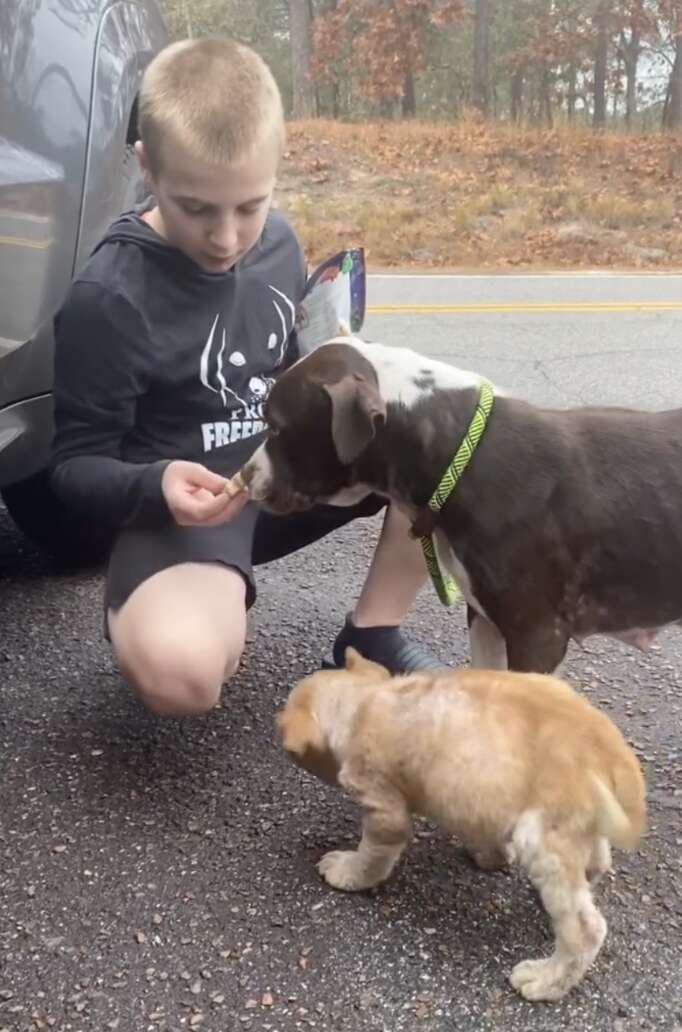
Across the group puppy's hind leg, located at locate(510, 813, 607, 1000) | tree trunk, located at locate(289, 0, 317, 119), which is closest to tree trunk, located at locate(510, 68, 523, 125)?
tree trunk, located at locate(289, 0, 317, 119)

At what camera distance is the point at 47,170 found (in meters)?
2.96

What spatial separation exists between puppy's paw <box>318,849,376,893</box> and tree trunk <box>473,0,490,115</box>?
22960mm

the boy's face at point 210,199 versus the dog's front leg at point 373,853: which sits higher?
the boy's face at point 210,199

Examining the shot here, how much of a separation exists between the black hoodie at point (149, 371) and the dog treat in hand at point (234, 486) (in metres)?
0.16

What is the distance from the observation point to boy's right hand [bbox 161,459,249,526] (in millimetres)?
2652

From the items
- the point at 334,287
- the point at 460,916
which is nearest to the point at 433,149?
the point at 334,287

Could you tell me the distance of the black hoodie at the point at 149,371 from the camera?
2805 millimetres

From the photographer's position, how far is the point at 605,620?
9.26 feet

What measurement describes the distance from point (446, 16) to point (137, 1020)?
24175 mm

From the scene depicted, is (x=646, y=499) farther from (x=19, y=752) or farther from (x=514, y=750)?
(x=19, y=752)

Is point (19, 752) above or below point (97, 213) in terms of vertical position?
below

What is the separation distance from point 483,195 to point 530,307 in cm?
732

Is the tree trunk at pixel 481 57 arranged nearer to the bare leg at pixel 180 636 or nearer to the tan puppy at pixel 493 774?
the bare leg at pixel 180 636

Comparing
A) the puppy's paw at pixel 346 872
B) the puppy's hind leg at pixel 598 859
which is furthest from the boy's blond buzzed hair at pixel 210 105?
the puppy's hind leg at pixel 598 859
